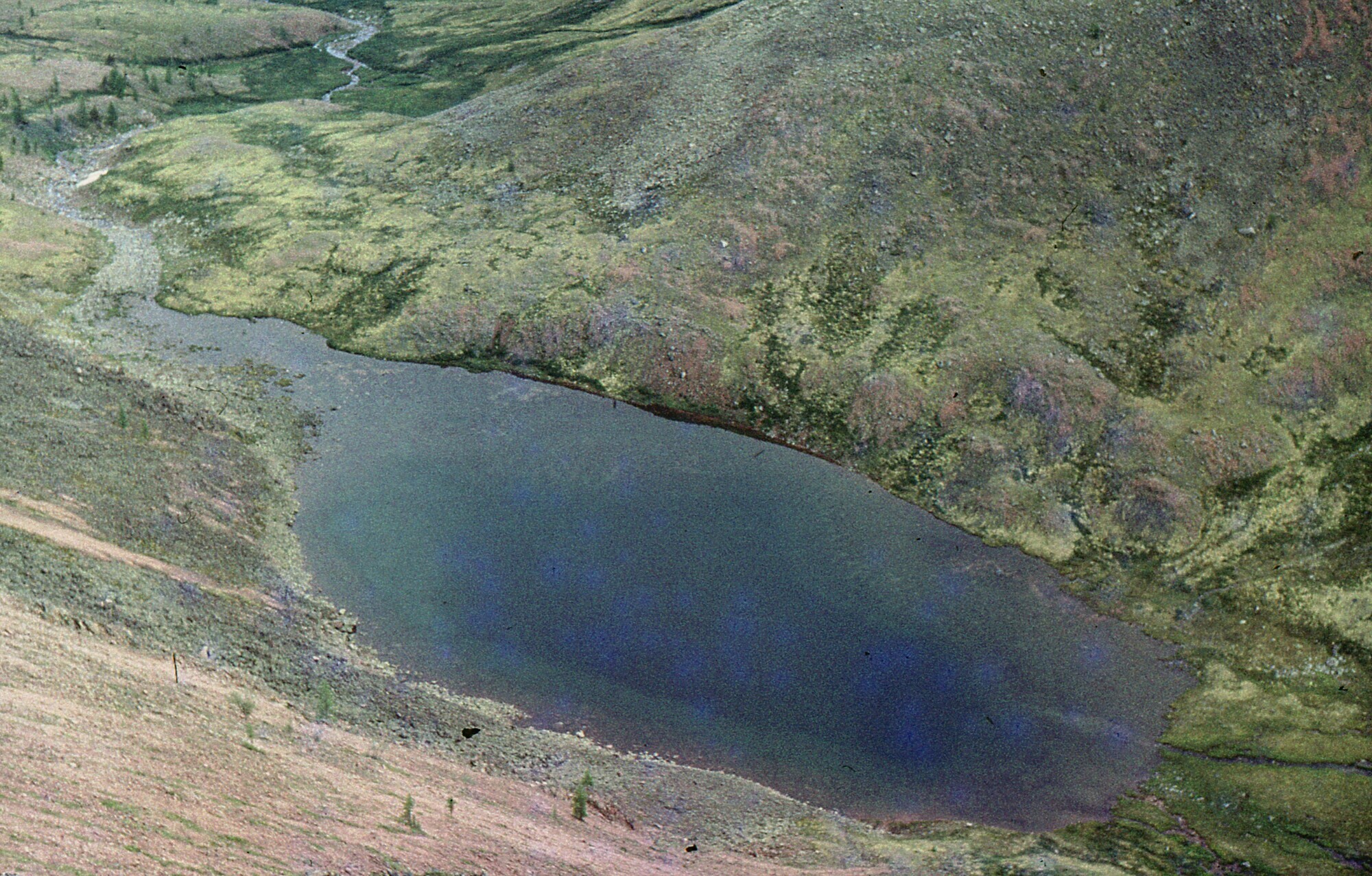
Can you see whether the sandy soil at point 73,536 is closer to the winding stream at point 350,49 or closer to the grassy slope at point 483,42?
the grassy slope at point 483,42

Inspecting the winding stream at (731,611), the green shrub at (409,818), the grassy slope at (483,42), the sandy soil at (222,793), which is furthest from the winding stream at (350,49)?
the green shrub at (409,818)

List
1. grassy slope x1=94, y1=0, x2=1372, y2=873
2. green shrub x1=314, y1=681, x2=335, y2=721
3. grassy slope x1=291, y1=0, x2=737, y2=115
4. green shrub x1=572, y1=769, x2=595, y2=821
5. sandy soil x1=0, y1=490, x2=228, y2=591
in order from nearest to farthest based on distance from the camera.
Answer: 1. green shrub x1=572, y1=769, x2=595, y2=821
2. green shrub x1=314, y1=681, x2=335, y2=721
3. sandy soil x1=0, y1=490, x2=228, y2=591
4. grassy slope x1=94, y1=0, x2=1372, y2=873
5. grassy slope x1=291, y1=0, x2=737, y2=115

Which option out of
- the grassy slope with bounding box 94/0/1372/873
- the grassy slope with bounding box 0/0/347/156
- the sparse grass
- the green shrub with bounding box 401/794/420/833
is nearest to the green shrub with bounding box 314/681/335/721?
the sparse grass

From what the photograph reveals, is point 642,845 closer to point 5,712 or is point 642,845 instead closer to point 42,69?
point 5,712

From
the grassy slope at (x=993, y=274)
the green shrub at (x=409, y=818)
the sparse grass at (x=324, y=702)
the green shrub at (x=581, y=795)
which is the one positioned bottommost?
the green shrub at (x=581, y=795)

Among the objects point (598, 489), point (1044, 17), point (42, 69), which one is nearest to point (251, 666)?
point (598, 489)

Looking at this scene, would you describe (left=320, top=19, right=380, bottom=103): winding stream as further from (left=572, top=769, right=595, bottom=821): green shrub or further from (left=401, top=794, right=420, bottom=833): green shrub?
(left=401, top=794, right=420, bottom=833): green shrub
